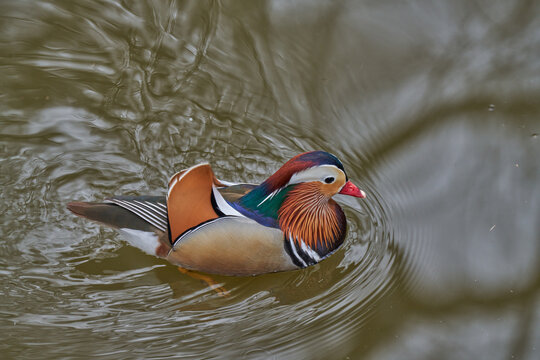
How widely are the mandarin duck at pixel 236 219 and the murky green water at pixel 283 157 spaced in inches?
5.0

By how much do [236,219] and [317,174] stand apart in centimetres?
61

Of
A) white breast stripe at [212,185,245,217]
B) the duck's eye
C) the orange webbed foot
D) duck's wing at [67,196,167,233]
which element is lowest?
the orange webbed foot

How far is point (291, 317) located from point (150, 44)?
2.97m

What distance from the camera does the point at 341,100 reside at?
5.71 meters

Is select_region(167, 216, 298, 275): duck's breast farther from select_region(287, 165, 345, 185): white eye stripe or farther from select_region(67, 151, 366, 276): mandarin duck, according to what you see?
select_region(287, 165, 345, 185): white eye stripe

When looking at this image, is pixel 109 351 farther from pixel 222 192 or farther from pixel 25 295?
pixel 222 192

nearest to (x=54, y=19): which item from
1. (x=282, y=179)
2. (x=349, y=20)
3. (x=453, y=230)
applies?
(x=349, y=20)

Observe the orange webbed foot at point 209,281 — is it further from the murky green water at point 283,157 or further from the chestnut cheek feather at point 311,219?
the chestnut cheek feather at point 311,219

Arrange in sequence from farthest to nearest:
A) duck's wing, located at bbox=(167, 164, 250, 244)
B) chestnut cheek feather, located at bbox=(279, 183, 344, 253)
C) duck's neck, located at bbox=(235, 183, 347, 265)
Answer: chestnut cheek feather, located at bbox=(279, 183, 344, 253)
duck's neck, located at bbox=(235, 183, 347, 265)
duck's wing, located at bbox=(167, 164, 250, 244)

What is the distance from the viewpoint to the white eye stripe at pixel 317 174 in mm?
4641

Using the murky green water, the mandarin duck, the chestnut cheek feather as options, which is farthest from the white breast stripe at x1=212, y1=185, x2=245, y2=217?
the murky green water

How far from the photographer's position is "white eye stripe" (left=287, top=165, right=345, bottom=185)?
183 inches

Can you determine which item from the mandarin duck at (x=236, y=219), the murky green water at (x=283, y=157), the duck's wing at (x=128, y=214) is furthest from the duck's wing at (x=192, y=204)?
the murky green water at (x=283, y=157)

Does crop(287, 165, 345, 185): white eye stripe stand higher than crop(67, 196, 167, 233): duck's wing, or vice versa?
crop(67, 196, 167, 233): duck's wing
